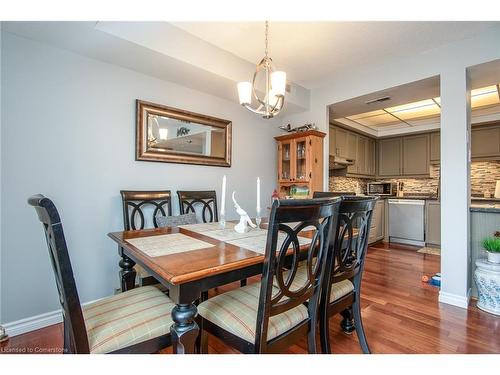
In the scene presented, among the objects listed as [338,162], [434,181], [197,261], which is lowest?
[197,261]

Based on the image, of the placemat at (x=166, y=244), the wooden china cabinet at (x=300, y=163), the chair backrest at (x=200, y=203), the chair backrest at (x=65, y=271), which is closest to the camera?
the chair backrest at (x=65, y=271)

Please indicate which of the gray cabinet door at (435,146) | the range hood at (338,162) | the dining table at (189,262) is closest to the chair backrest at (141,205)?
the dining table at (189,262)

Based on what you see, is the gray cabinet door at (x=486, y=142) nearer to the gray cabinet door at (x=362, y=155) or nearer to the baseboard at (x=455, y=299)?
the gray cabinet door at (x=362, y=155)

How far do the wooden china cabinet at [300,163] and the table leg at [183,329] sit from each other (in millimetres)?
2549

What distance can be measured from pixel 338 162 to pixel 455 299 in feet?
8.41

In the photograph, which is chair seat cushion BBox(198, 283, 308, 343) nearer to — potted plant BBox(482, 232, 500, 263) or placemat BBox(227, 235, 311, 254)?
placemat BBox(227, 235, 311, 254)

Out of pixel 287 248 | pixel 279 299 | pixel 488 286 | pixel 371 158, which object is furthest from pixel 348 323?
pixel 371 158

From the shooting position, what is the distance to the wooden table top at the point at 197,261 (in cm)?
96

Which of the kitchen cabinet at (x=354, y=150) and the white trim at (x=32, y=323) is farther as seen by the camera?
the kitchen cabinet at (x=354, y=150)

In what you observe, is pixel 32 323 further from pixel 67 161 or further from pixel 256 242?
pixel 256 242

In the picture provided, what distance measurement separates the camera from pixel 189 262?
1.08 metres

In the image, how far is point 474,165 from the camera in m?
4.57

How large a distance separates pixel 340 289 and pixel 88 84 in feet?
8.29
